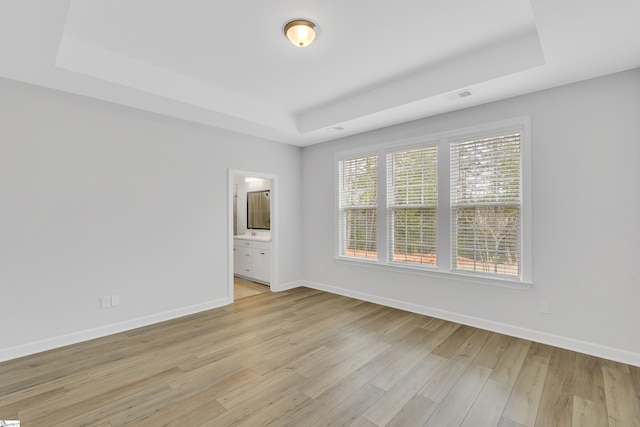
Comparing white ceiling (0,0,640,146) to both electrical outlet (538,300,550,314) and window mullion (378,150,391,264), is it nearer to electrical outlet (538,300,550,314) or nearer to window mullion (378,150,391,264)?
window mullion (378,150,391,264)

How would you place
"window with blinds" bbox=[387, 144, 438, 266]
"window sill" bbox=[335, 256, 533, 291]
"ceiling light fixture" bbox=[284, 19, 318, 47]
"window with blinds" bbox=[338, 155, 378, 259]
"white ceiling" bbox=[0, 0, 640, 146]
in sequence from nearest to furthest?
"white ceiling" bbox=[0, 0, 640, 146], "ceiling light fixture" bbox=[284, 19, 318, 47], "window sill" bbox=[335, 256, 533, 291], "window with blinds" bbox=[387, 144, 438, 266], "window with blinds" bbox=[338, 155, 378, 259]

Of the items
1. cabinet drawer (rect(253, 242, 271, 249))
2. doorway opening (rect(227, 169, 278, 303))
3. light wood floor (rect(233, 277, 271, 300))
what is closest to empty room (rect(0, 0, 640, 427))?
doorway opening (rect(227, 169, 278, 303))

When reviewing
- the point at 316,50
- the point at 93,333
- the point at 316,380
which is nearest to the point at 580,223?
the point at 316,380

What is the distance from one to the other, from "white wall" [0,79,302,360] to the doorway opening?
21 cm

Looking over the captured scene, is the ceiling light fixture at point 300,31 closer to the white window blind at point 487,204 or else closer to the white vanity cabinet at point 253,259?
the white window blind at point 487,204

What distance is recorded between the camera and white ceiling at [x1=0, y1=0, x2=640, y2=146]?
2186mm

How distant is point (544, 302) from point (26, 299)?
5.23 m

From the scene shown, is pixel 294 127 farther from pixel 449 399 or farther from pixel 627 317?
pixel 627 317

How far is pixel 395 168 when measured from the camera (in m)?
4.43

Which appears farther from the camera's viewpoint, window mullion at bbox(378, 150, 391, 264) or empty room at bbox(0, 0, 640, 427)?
window mullion at bbox(378, 150, 391, 264)

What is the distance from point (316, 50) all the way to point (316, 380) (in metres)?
2.96

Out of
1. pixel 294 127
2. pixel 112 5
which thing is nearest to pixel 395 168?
pixel 294 127

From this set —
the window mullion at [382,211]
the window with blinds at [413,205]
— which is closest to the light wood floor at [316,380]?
the window with blinds at [413,205]

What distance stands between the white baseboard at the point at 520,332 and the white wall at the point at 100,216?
8.36 feet
